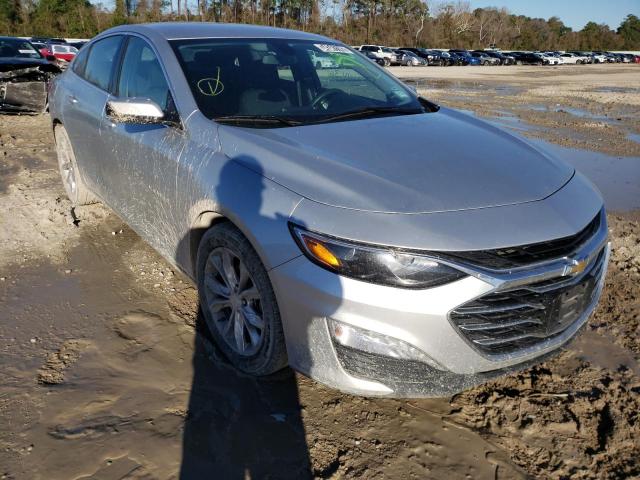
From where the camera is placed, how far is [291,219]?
216cm

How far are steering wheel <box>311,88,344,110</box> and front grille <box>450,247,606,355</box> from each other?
1705 mm

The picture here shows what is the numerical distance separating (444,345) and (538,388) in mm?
1002

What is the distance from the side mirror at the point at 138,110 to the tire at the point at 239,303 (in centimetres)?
76

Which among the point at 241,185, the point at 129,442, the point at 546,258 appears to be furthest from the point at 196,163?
the point at 546,258

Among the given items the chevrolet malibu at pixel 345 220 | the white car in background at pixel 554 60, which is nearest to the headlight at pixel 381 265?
the chevrolet malibu at pixel 345 220

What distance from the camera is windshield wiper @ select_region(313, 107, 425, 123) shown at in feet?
9.96

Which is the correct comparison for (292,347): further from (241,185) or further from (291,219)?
(241,185)

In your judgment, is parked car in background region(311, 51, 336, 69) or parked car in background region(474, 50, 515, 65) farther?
parked car in background region(474, 50, 515, 65)

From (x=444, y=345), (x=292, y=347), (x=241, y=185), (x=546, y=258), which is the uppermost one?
(x=241, y=185)

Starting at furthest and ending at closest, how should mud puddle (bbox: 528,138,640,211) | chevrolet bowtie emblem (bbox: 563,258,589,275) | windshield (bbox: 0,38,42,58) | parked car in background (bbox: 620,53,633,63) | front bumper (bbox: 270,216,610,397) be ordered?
parked car in background (bbox: 620,53,633,63) → windshield (bbox: 0,38,42,58) → mud puddle (bbox: 528,138,640,211) → chevrolet bowtie emblem (bbox: 563,258,589,275) → front bumper (bbox: 270,216,610,397)

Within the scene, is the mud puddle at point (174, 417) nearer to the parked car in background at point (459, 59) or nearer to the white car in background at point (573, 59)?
the parked car in background at point (459, 59)

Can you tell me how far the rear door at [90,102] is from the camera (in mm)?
3898

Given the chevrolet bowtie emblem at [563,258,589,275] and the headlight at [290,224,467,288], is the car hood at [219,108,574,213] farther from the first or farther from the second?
the chevrolet bowtie emblem at [563,258,589,275]

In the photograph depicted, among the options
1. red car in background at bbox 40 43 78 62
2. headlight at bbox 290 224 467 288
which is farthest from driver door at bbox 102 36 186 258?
red car in background at bbox 40 43 78 62
